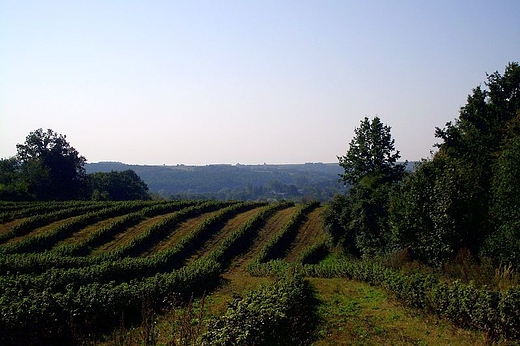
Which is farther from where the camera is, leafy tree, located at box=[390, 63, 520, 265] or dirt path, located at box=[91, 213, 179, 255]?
dirt path, located at box=[91, 213, 179, 255]

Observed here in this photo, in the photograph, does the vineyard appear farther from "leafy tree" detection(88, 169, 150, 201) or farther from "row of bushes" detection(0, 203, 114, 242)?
"leafy tree" detection(88, 169, 150, 201)

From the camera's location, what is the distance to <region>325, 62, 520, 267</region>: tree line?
2536 cm

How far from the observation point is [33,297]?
1606 cm

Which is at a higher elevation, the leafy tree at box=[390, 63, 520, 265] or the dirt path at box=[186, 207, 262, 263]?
the leafy tree at box=[390, 63, 520, 265]

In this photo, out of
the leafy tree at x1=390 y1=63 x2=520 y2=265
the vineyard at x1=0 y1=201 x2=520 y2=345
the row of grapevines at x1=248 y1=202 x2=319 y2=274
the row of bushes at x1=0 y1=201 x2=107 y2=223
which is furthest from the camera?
the row of bushes at x1=0 y1=201 x2=107 y2=223

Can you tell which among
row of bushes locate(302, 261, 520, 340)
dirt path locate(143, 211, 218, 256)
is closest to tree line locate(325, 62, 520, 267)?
row of bushes locate(302, 261, 520, 340)

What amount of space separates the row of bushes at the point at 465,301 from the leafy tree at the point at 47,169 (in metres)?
60.1

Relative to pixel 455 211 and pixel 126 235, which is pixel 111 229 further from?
pixel 455 211

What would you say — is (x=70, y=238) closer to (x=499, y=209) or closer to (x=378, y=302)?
(x=378, y=302)

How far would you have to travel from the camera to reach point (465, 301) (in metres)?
15.5

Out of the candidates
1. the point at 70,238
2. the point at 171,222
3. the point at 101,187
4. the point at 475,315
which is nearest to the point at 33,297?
the point at 475,315

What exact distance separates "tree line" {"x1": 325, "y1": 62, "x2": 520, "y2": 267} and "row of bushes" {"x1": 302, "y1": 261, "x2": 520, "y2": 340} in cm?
632

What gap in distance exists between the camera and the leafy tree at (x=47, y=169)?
65.1m

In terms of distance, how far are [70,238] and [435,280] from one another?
2936 centimetres
